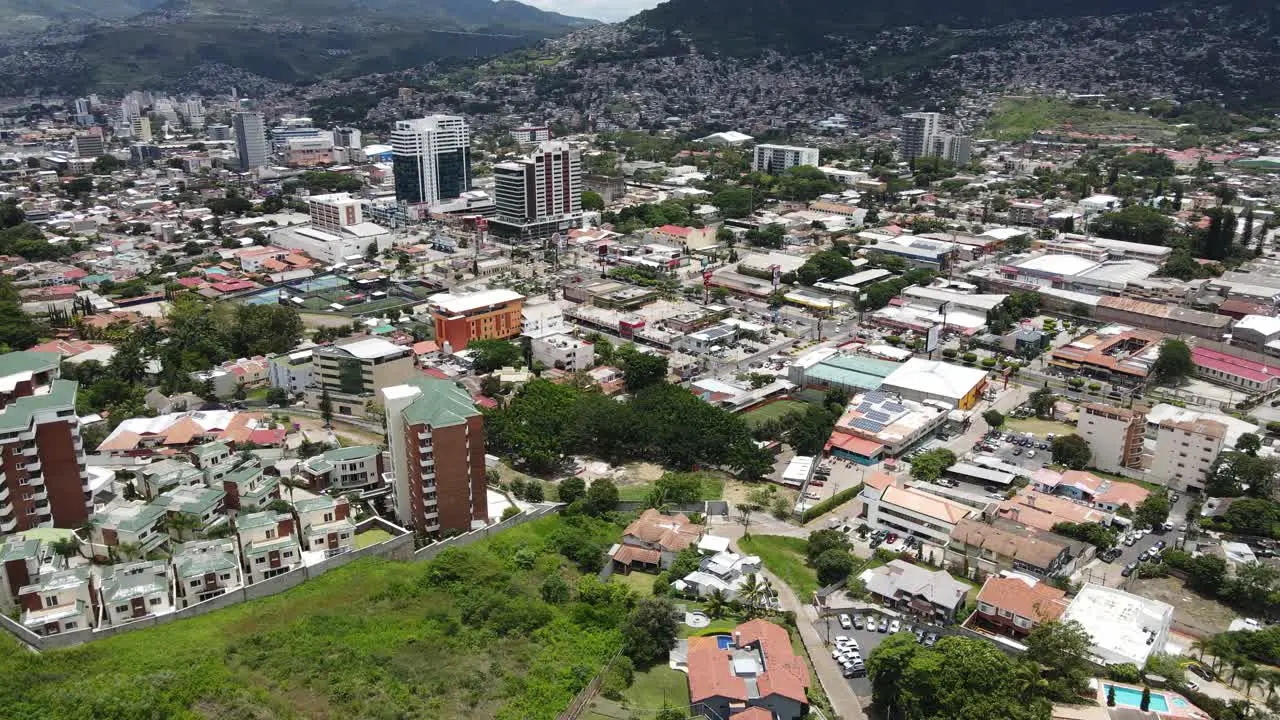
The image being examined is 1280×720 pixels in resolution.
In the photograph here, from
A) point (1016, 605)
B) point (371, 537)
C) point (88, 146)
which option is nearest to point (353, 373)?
point (371, 537)

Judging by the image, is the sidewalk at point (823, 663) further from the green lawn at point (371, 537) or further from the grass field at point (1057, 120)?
the grass field at point (1057, 120)

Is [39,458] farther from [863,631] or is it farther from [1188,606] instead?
[1188,606]

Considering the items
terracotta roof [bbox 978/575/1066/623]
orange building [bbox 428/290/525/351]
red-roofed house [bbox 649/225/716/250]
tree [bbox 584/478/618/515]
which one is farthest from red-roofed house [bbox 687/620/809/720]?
red-roofed house [bbox 649/225/716/250]

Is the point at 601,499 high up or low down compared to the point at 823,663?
up

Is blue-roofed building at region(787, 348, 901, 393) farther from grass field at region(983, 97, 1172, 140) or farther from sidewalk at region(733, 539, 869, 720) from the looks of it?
grass field at region(983, 97, 1172, 140)

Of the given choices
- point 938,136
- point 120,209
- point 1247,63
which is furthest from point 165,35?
point 1247,63
